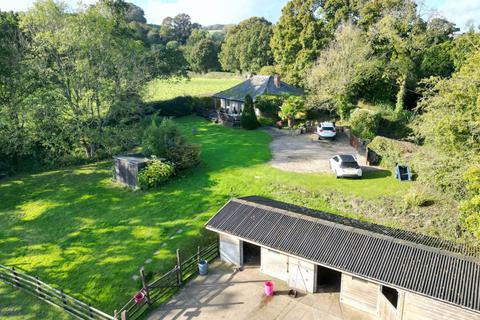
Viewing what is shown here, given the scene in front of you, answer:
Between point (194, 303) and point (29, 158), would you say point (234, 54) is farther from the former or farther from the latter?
point (194, 303)

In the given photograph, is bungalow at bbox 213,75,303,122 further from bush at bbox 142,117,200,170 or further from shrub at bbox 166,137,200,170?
bush at bbox 142,117,200,170

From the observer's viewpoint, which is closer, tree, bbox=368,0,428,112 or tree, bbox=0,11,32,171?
tree, bbox=0,11,32,171

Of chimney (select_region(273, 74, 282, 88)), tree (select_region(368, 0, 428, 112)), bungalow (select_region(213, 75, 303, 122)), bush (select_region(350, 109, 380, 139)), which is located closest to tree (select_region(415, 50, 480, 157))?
bush (select_region(350, 109, 380, 139))

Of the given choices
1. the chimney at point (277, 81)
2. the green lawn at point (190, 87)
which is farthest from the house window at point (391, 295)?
the green lawn at point (190, 87)

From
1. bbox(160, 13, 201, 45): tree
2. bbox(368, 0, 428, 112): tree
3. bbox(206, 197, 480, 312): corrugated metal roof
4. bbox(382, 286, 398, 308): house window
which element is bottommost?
bbox(382, 286, 398, 308): house window

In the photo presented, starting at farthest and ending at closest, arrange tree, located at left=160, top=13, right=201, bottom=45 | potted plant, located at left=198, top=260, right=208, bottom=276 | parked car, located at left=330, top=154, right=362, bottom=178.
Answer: tree, located at left=160, top=13, right=201, bottom=45
parked car, located at left=330, top=154, right=362, bottom=178
potted plant, located at left=198, top=260, right=208, bottom=276

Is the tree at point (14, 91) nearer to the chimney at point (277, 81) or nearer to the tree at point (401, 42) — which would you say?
the chimney at point (277, 81)
